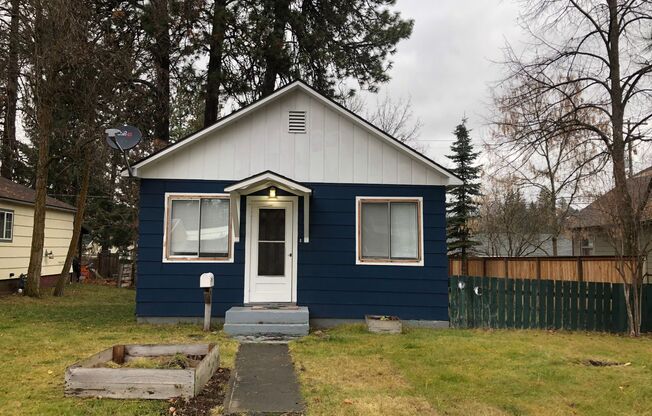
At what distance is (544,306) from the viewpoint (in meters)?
9.95

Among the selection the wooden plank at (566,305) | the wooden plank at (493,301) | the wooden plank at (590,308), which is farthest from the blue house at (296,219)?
the wooden plank at (590,308)

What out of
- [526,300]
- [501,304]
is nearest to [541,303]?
[526,300]

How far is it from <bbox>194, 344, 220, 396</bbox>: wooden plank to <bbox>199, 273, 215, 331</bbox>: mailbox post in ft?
9.58

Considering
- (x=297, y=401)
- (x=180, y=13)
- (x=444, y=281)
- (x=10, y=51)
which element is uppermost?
(x=180, y=13)

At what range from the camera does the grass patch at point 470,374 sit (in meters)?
4.93

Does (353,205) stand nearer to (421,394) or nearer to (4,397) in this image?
(421,394)

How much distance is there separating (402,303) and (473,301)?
4.73ft

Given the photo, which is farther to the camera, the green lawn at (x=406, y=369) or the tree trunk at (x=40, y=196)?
the tree trunk at (x=40, y=196)

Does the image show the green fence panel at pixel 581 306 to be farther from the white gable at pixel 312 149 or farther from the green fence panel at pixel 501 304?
the white gable at pixel 312 149

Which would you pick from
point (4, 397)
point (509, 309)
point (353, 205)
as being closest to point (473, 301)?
point (509, 309)

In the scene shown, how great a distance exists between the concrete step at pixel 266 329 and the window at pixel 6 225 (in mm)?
11136

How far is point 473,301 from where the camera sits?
1008cm

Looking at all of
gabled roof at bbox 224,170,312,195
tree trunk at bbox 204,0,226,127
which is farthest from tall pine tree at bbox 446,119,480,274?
gabled roof at bbox 224,170,312,195

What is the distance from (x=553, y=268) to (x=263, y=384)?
12154 millimetres
